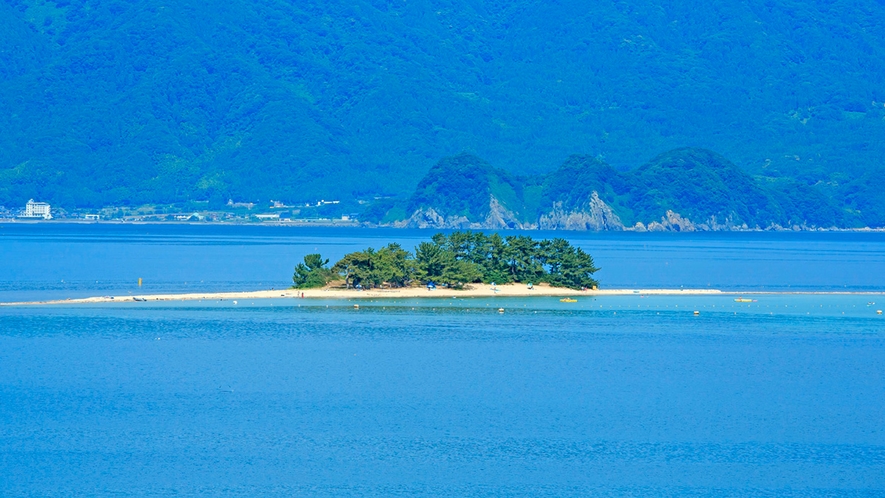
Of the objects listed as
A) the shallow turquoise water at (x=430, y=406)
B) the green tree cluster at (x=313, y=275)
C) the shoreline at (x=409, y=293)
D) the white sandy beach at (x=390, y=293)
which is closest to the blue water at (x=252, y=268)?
the shoreline at (x=409, y=293)

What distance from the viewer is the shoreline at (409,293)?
90812 mm

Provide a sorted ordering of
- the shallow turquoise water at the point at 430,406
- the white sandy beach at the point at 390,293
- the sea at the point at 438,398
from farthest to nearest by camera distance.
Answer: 1. the white sandy beach at the point at 390,293
2. the sea at the point at 438,398
3. the shallow turquoise water at the point at 430,406

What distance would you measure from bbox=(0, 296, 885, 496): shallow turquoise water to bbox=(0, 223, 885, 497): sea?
133 millimetres

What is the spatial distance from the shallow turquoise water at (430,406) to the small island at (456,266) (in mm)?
16044

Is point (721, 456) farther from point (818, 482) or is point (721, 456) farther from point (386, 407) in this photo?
point (386, 407)

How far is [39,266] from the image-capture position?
131 m

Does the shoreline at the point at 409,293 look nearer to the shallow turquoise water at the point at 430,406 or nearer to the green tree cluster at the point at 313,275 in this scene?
→ the green tree cluster at the point at 313,275

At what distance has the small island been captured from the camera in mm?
98625

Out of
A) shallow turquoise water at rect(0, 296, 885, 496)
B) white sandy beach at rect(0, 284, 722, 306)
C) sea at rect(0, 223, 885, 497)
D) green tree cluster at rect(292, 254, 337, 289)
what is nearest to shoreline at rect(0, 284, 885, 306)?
white sandy beach at rect(0, 284, 722, 306)

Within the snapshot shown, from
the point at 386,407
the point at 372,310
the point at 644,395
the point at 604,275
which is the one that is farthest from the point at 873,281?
the point at 386,407

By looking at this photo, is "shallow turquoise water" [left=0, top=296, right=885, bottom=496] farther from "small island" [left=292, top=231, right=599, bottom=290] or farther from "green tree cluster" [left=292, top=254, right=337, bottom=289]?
"green tree cluster" [left=292, top=254, right=337, bottom=289]

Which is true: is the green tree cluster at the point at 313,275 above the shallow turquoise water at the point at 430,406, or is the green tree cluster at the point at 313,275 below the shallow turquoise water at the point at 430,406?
above

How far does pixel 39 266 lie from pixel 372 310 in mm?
57786

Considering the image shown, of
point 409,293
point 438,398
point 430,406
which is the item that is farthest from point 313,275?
point 430,406
